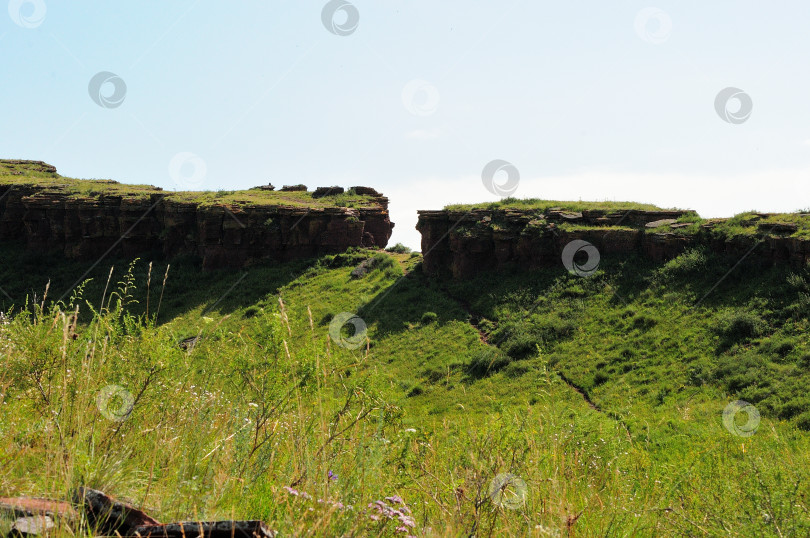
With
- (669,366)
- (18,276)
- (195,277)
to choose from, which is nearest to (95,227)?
(18,276)

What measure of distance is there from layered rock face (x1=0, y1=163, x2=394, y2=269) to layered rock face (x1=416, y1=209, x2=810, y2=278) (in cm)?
1042

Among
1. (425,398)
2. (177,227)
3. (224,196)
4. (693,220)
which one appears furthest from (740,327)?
(224,196)

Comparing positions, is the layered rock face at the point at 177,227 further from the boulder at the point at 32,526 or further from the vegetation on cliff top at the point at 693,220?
the boulder at the point at 32,526

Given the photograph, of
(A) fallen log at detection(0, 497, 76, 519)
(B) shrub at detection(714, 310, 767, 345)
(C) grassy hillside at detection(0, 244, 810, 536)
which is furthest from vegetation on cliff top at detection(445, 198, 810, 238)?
(A) fallen log at detection(0, 497, 76, 519)

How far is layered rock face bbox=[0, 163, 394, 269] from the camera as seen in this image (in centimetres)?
4447

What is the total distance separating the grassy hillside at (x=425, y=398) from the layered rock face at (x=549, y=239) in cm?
103

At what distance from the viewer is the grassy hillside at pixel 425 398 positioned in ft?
10.3

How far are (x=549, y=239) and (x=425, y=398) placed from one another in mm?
14724

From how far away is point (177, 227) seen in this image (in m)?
47.1

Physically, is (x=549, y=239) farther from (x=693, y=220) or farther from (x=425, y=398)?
(x=425, y=398)

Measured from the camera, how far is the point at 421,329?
29.4 metres

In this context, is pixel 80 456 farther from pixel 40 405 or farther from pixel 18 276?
pixel 18 276

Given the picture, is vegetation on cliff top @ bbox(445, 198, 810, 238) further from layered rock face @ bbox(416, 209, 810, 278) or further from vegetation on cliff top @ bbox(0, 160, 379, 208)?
vegetation on cliff top @ bbox(0, 160, 379, 208)

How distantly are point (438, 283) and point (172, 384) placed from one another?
31.5 meters
